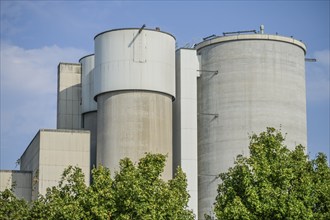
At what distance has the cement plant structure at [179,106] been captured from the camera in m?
98.1

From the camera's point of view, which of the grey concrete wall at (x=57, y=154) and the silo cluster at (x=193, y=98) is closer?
the grey concrete wall at (x=57, y=154)

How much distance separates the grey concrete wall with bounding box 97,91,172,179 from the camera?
321ft

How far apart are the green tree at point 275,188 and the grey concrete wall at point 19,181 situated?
3371cm

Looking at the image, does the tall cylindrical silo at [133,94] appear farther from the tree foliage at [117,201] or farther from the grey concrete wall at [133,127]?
the tree foliage at [117,201]

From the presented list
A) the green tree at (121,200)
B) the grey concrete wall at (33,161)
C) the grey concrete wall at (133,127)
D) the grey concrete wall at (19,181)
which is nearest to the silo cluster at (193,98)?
the grey concrete wall at (133,127)

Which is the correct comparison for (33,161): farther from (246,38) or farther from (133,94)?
(246,38)

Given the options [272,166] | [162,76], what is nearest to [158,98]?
[162,76]

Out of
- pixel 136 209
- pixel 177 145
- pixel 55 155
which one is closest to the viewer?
pixel 136 209

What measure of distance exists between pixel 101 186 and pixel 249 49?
41636 mm

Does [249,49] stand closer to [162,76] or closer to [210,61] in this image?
[210,61]

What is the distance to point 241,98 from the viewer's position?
346 ft

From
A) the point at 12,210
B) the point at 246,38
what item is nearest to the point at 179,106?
the point at 246,38

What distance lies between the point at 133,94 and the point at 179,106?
6.88m

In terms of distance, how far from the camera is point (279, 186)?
2776 inches
